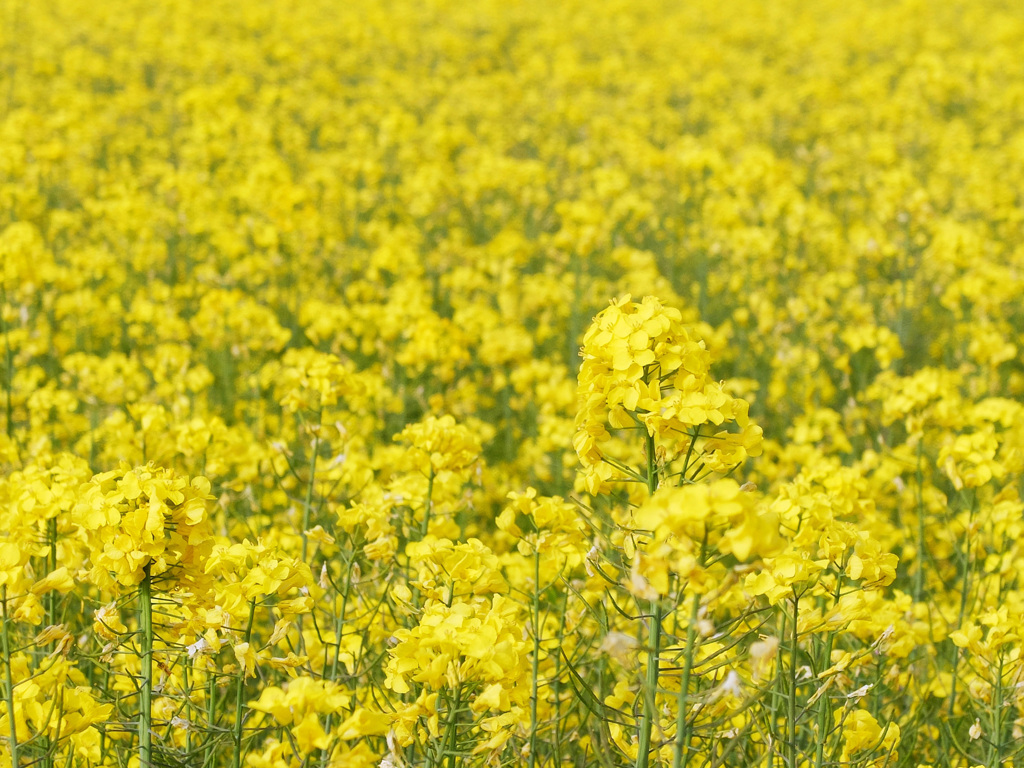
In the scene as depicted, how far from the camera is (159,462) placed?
14.8 feet

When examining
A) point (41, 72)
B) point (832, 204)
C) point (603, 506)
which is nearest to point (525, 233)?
point (832, 204)

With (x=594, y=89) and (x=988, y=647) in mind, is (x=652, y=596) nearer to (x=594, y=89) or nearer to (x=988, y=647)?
(x=988, y=647)

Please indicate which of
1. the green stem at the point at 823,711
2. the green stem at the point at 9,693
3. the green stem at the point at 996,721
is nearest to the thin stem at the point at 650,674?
the green stem at the point at 823,711

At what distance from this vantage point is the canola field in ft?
7.48

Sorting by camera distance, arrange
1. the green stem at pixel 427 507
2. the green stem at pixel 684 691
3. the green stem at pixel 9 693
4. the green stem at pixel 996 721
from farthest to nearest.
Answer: the green stem at pixel 427 507 < the green stem at pixel 996 721 < the green stem at pixel 9 693 < the green stem at pixel 684 691

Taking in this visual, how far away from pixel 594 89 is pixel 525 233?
710 cm

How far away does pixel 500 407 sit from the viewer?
703 cm

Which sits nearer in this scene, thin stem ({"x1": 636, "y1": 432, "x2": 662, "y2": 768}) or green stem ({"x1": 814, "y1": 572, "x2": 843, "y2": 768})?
thin stem ({"x1": 636, "y1": 432, "x2": 662, "y2": 768})

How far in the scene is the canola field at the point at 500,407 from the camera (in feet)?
7.48

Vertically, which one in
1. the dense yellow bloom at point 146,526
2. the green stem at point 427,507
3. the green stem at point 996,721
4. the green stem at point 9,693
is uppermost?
the dense yellow bloom at point 146,526

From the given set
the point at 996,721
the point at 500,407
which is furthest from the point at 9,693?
the point at 500,407

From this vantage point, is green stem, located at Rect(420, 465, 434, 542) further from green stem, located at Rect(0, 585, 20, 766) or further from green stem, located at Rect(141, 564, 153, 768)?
green stem, located at Rect(0, 585, 20, 766)

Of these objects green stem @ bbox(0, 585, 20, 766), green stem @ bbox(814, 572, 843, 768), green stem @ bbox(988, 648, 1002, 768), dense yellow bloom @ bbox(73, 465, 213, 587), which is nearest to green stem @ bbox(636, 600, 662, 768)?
green stem @ bbox(814, 572, 843, 768)

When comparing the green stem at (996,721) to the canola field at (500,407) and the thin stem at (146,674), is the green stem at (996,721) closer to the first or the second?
the canola field at (500,407)
